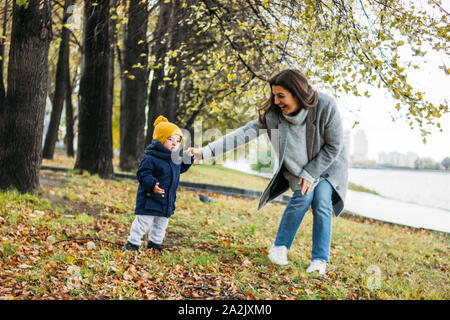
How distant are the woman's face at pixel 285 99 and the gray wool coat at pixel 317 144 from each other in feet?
0.56

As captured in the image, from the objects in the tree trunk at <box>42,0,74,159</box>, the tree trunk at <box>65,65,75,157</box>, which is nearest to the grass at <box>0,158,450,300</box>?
the tree trunk at <box>42,0,74,159</box>

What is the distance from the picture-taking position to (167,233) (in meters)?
6.09

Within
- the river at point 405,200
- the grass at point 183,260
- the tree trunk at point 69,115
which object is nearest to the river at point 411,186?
the river at point 405,200

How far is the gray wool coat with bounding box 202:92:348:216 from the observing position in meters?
4.23

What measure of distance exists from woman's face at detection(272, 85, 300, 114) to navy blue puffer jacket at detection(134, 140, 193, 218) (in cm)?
121

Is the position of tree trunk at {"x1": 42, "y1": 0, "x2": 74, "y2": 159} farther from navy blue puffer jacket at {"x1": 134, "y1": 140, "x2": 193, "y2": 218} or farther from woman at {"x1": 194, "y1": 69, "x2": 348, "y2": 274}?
woman at {"x1": 194, "y1": 69, "x2": 348, "y2": 274}

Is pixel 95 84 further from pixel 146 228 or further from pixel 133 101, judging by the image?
pixel 146 228

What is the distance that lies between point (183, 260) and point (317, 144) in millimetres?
1960

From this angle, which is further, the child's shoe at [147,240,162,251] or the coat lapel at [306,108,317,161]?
the child's shoe at [147,240,162,251]

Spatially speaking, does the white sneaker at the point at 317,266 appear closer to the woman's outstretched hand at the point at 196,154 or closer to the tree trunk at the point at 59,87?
the woman's outstretched hand at the point at 196,154

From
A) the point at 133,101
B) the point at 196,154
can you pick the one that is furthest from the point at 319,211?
the point at 133,101
